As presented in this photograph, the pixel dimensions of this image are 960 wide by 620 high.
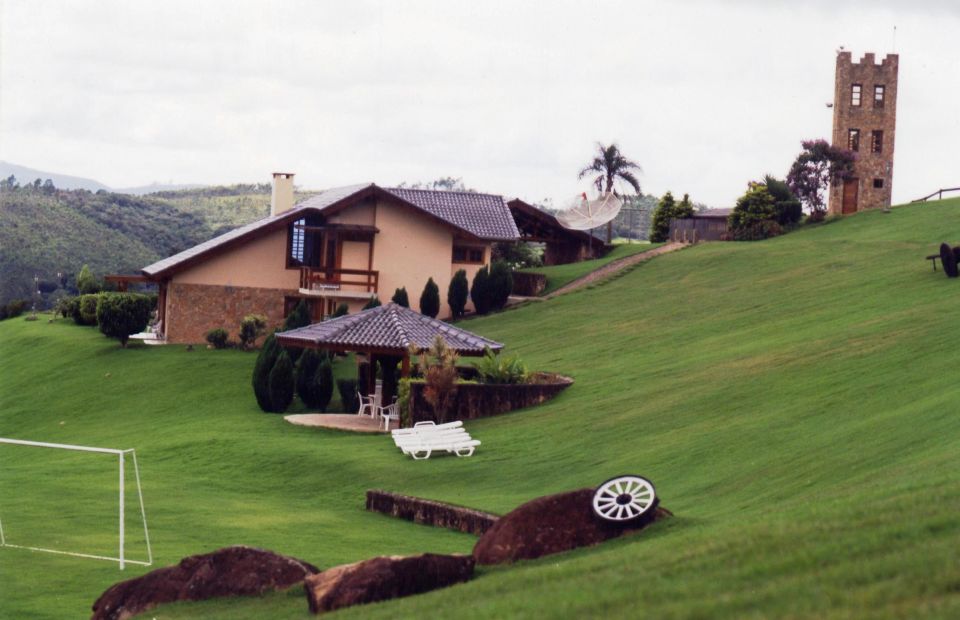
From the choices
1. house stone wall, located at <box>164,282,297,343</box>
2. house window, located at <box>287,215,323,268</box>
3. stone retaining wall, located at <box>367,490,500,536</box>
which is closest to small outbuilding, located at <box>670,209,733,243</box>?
house window, located at <box>287,215,323,268</box>

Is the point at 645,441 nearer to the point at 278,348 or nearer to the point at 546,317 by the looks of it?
the point at 278,348

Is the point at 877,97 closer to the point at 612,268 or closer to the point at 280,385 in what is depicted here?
the point at 612,268

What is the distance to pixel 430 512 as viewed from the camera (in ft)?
71.1

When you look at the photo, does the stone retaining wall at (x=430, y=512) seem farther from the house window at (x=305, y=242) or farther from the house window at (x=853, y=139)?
the house window at (x=853, y=139)

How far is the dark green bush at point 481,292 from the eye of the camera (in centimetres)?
5272

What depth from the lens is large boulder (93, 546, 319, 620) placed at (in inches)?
565

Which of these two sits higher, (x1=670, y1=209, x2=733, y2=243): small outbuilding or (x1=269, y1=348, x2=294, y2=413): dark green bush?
(x1=670, y1=209, x2=733, y2=243): small outbuilding

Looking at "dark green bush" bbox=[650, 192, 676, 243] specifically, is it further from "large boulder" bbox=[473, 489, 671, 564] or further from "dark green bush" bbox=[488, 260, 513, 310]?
"large boulder" bbox=[473, 489, 671, 564]

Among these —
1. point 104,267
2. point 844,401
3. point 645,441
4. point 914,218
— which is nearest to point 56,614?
point 645,441

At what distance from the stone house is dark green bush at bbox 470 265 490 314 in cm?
126

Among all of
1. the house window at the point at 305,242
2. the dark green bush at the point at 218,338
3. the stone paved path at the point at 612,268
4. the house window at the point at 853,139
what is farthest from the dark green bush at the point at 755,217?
the dark green bush at the point at 218,338

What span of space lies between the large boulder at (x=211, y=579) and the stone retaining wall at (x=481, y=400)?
17853mm

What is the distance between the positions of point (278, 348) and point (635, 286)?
59.4 feet

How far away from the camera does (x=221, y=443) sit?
30281 millimetres
